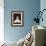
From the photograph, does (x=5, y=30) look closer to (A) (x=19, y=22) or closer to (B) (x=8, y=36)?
(B) (x=8, y=36)

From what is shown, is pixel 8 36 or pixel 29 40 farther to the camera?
pixel 8 36

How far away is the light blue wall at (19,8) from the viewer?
19.0 feet

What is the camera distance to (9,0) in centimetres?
578

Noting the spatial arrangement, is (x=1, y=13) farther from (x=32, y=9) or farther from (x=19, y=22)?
(x=32, y=9)

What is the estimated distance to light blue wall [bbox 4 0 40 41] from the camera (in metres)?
5.79

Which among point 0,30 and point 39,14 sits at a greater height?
point 39,14

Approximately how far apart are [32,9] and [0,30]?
158 cm

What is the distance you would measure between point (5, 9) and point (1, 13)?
233mm

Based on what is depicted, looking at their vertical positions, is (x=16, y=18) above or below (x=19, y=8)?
below

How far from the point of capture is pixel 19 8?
5801mm

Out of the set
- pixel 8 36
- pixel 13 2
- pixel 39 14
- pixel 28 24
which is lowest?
pixel 8 36

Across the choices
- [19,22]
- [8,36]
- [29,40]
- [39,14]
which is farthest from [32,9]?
[29,40]

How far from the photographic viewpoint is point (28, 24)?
19.1 feet

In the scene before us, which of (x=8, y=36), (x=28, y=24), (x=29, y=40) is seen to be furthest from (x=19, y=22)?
(x=29, y=40)
